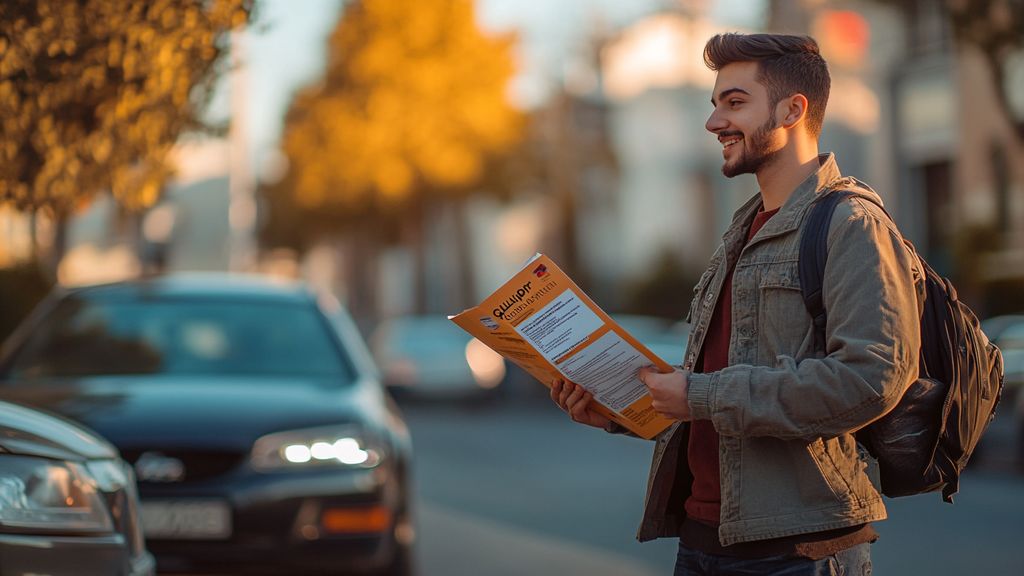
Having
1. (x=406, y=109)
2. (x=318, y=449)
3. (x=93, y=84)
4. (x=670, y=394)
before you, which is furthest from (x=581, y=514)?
(x=406, y=109)

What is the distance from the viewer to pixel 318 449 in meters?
6.46

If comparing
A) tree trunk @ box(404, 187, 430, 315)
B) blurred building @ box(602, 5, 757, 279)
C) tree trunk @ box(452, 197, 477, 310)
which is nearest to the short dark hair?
blurred building @ box(602, 5, 757, 279)

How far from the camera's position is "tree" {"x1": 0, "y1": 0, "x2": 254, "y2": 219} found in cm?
489

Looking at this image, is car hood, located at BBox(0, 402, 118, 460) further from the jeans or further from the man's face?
the man's face

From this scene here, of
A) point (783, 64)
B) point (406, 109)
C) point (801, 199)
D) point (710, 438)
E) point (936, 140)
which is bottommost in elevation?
point (710, 438)

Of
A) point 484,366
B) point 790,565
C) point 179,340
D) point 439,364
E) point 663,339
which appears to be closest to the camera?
point 790,565

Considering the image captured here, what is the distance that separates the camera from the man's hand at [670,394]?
320cm

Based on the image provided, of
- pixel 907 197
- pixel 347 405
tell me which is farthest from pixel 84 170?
pixel 907 197

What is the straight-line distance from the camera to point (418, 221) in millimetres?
45344

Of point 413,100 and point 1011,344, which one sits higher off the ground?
point 413,100

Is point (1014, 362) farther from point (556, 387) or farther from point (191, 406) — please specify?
point (556, 387)

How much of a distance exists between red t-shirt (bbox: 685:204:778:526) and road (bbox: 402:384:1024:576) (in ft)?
18.1

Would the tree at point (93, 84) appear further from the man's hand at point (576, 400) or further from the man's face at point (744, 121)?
the man's face at point (744, 121)

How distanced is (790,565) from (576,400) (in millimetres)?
604
